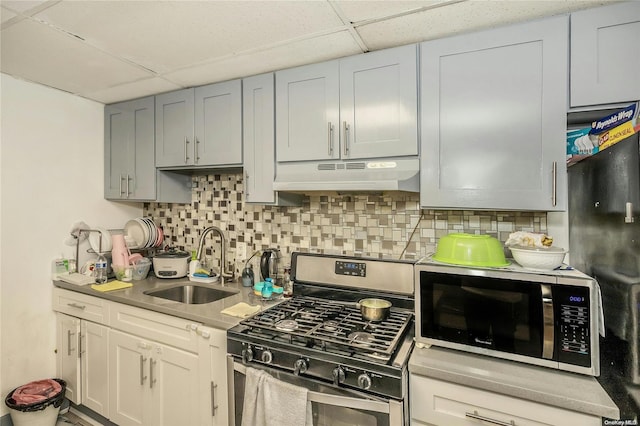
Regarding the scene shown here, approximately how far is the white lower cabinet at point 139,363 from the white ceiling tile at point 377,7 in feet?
5.13

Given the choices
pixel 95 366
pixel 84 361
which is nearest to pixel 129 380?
pixel 95 366

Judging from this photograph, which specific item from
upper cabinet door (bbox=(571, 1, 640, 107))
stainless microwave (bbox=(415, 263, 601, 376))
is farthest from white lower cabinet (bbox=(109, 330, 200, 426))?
upper cabinet door (bbox=(571, 1, 640, 107))

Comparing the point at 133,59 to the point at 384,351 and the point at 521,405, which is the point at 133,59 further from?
the point at 521,405

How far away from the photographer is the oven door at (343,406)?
1.15 metres

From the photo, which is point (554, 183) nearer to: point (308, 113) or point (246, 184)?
point (308, 113)

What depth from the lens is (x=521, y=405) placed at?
1.07 meters

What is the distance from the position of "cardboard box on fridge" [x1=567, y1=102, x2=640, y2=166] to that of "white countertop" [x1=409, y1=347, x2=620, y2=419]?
0.80 meters

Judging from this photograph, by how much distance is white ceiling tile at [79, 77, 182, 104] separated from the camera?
6.91 feet

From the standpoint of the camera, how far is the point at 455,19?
4.51 ft

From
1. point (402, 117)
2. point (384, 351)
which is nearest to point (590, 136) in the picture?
point (402, 117)

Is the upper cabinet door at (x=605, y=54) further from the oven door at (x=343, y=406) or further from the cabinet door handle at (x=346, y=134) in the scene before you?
the oven door at (x=343, y=406)

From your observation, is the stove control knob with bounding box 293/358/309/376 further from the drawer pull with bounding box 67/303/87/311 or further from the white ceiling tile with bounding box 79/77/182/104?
the white ceiling tile with bounding box 79/77/182/104

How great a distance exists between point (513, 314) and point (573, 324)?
0.18 m

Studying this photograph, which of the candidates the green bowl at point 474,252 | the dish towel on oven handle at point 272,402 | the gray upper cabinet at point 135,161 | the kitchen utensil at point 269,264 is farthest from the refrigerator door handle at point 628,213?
the gray upper cabinet at point 135,161
